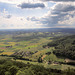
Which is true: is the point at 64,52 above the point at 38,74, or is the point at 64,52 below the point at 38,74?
below

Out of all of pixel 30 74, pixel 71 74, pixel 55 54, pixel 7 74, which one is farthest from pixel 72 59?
pixel 7 74

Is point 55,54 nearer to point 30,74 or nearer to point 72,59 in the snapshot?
point 72,59

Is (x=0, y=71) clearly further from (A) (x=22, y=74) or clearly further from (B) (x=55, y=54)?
(B) (x=55, y=54)

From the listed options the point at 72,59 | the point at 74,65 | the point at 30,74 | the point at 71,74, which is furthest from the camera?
the point at 72,59

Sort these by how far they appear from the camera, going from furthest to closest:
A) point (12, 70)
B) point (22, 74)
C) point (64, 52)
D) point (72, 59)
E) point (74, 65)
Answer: point (64, 52) < point (72, 59) < point (74, 65) < point (12, 70) < point (22, 74)

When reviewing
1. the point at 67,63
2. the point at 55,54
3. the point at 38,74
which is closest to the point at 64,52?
the point at 55,54

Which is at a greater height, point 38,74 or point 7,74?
point 7,74

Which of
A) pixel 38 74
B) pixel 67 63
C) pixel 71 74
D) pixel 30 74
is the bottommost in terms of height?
pixel 67 63

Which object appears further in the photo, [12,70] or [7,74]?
[12,70]

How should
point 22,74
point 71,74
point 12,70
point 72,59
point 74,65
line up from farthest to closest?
point 72,59, point 74,65, point 71,74, point 12,70, point 22,74
